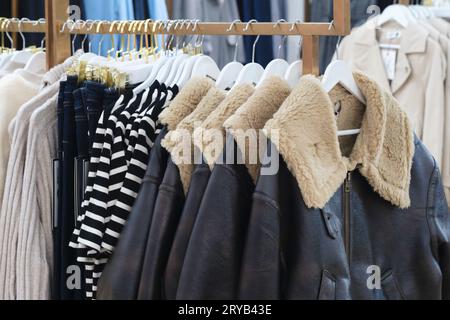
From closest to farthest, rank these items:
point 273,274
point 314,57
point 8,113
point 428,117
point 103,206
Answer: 1. point 273,274
2. point 103,206
3. point 314,57
4. point 8,113
5. point 428,117

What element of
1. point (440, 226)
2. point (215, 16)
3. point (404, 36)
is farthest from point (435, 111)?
point (440, 226)

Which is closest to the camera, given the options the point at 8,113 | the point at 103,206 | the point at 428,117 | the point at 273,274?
the point at 273,274

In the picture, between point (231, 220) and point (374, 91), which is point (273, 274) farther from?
point (374, 91)

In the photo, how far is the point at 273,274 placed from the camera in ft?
4.23

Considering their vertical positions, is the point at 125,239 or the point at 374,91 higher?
the point at 374,91

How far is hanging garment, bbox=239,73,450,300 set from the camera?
4.26 ft

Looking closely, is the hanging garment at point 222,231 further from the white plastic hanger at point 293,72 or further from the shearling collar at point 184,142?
the white plastic hanger at point 293,72

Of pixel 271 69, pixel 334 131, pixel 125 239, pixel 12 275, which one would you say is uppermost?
pixel 271 69

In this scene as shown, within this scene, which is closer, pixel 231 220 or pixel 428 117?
pixel 231 220

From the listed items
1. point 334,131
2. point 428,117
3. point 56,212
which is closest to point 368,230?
point 334,131

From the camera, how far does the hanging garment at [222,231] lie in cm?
129

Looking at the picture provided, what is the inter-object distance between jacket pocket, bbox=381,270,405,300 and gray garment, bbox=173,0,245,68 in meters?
1.50

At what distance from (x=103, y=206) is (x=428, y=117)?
1696mm

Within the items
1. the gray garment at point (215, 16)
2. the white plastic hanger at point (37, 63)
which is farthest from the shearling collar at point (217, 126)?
the gray garment at point (215, 16)
